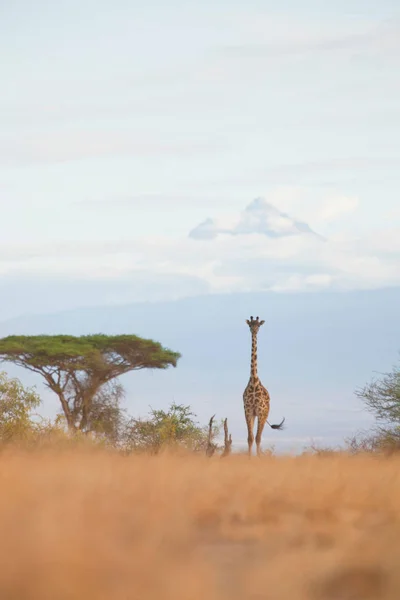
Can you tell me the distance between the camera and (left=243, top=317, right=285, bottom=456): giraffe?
22109mm

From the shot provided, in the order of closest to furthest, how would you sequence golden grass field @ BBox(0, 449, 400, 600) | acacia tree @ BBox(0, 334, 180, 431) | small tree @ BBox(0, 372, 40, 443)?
1. golden grass field @ BBox(0, 449, 400, 600)
2. small tree @ BBox(0, 372, 40, 443)
3. acacia tree @ BBox(0, 334, 180, 431)

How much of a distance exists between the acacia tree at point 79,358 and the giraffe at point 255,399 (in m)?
11.7

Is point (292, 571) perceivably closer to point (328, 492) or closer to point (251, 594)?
point (251, 594)

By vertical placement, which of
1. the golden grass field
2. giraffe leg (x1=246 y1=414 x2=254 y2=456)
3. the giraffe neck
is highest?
the giraffe neck

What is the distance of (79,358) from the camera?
3462cm

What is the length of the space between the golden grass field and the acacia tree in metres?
26.3

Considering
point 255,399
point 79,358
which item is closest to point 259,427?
point 255,399

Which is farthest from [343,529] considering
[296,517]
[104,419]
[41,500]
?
[104,419]

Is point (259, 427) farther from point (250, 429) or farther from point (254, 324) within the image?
point (254, 324)

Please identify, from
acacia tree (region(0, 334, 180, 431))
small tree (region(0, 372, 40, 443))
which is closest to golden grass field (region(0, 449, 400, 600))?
small tree (region(0, 372, 40, 443))

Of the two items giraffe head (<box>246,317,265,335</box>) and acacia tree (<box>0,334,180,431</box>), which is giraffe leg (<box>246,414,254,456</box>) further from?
acacia tree (<box>0,334,180,431</box>)

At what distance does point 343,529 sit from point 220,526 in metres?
0.81

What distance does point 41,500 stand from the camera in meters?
6.07

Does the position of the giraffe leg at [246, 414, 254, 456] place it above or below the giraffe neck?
below
